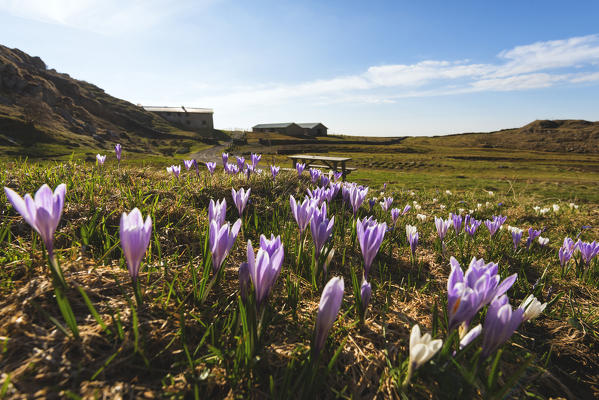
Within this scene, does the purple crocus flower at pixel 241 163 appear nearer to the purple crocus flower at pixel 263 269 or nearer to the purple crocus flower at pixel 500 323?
the purple crocus flower at pixel 263 269

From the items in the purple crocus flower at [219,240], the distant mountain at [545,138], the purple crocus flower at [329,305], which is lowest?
the purple crocus flower at [329,305]

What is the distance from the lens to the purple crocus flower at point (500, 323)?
1.06 metres

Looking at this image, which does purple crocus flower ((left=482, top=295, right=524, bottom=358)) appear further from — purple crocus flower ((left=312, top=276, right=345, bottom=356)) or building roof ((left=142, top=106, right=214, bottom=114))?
building roof ((left=142, top=106, right=214, bottom=114))

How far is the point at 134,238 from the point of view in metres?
1.14

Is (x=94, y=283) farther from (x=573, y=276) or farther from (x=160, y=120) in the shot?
(x=160, y=120)

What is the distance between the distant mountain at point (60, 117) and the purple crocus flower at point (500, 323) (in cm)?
2995

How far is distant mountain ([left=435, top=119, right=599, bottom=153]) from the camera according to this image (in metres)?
83.8

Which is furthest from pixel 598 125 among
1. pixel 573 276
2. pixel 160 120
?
pixel 160 120

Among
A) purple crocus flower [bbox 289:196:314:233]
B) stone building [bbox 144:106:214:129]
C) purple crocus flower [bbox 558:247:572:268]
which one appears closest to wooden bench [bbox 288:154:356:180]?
purple crocus flower [bbox 558:247:572:268]

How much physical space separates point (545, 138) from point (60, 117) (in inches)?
5216

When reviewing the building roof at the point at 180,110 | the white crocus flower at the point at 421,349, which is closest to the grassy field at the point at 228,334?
the white crocus flower at the point at 421,349

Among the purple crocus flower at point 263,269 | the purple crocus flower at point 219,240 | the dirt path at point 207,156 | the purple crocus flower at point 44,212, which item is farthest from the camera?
the dirt path at point 207,156

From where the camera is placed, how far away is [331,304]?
1.04 m

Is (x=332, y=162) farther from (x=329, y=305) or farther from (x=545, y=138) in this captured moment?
(x=545, y=138)
